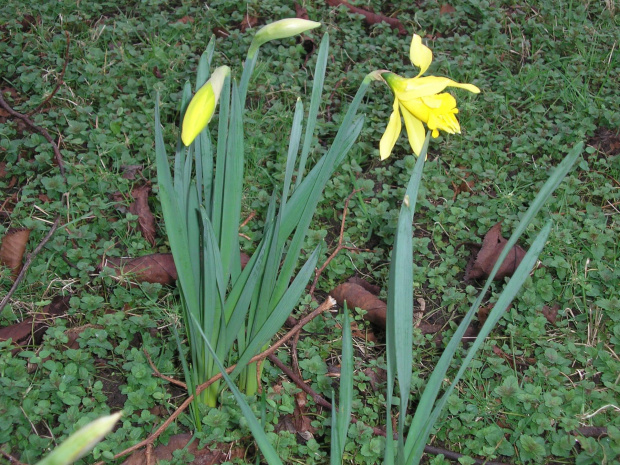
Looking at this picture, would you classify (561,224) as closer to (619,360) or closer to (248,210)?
(619,360)

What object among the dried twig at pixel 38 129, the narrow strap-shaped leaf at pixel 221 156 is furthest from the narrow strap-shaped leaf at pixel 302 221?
the dried twig at pixel 38 129

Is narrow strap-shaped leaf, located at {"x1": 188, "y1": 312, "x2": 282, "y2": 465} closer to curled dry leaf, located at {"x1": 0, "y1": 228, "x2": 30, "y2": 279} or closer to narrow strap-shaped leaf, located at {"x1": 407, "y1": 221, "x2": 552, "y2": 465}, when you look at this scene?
narrow strap-shaped leaf, located at {"x1": 407, "y1": 221, "x2": 552, "y2": 465}

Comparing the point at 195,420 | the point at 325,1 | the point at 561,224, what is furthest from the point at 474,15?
the point at 195,420

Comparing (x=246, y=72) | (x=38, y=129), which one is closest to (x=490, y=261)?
(x=246, y=72)

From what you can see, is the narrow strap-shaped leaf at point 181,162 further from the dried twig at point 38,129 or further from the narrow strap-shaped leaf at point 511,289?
the dried twig at point 38,129

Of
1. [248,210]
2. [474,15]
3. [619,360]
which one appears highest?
[474,15]

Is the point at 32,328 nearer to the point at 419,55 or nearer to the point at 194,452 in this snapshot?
the point at 194,452
